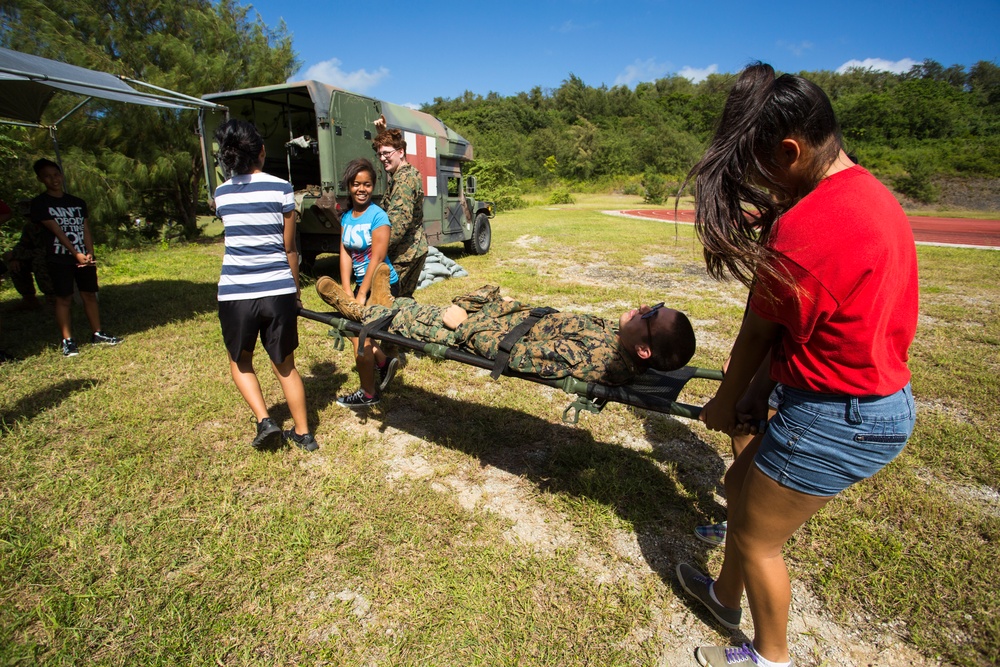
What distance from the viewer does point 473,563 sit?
7.74ft

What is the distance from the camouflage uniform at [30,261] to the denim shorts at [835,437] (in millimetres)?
6324

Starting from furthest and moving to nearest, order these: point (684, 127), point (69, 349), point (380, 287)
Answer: point (684, 127)
point (69, 349)
point (380, 287)

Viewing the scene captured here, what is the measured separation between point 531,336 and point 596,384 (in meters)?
0.60

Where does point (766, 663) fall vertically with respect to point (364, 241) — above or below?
below

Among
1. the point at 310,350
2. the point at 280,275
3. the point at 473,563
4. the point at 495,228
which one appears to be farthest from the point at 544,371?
the point at 495,228

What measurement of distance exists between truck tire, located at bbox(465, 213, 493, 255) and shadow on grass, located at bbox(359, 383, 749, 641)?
7.28m

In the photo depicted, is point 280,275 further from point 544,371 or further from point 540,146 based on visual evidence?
point 540,146

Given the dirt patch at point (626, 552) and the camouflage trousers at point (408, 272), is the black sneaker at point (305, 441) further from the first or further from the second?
the camouflage trousers at point (408, 272)

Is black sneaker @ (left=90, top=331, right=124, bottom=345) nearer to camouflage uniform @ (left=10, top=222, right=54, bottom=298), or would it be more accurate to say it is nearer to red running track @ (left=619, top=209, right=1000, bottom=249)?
camouflage uniform @ (left=10, top=222, right=54, bottom=298)

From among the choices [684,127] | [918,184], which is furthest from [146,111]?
[684,127]

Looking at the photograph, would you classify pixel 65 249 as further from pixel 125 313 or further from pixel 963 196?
pixel 963 196

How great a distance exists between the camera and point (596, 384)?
234 centimetres

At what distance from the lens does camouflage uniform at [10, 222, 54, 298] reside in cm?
518

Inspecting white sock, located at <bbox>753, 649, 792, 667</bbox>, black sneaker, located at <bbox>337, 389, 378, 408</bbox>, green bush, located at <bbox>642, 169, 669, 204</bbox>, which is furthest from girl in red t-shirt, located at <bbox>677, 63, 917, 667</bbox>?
green bush, located at <bbox>642, 169, 669, 204</bbox>
